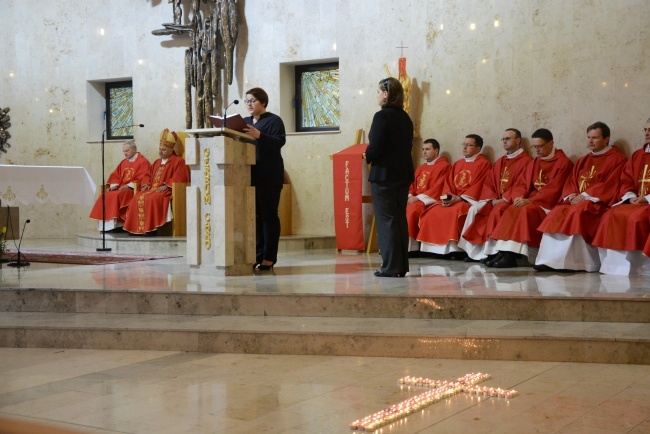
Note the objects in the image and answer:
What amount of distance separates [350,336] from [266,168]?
2470mm

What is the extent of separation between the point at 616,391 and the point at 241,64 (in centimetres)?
787

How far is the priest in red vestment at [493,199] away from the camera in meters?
7.98

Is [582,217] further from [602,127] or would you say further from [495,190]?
[495,190]

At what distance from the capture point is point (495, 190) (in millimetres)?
8375

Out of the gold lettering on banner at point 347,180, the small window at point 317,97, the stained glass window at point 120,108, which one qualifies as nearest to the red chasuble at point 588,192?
the gold lettering on banner at point 347,180

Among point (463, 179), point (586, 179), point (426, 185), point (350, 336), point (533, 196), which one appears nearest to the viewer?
point (350, 336)

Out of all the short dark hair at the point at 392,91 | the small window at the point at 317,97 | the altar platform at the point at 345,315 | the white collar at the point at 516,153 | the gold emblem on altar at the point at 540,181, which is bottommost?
the altar platform at the point at 345,315

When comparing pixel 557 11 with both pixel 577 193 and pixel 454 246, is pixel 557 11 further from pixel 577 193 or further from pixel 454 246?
pixel 454 246

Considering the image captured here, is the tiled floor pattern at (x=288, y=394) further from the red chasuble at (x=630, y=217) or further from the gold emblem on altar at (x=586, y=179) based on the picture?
the gold emblem on altar at (x=586, y=179)

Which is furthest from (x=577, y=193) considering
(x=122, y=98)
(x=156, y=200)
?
(x=122, y=98)

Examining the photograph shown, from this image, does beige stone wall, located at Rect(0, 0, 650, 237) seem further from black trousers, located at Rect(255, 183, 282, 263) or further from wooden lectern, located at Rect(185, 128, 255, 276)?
wooden lectern, located at Rect(185, 128, 255, 276)

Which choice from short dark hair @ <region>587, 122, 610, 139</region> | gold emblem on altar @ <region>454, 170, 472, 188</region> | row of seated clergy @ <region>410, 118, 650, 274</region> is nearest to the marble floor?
row of seated clergy @ <region>410, 118, 650, 274</region>

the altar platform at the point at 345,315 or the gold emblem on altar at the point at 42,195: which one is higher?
the gold emblem on altar at the point at 42,195

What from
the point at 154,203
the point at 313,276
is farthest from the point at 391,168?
the point at 154,203
